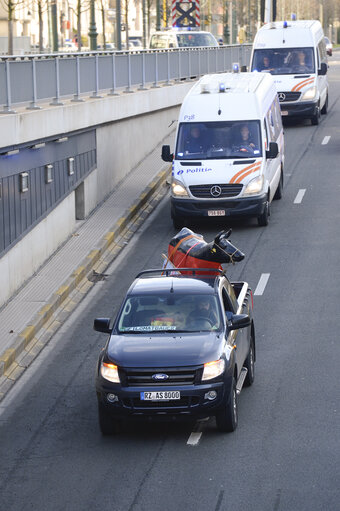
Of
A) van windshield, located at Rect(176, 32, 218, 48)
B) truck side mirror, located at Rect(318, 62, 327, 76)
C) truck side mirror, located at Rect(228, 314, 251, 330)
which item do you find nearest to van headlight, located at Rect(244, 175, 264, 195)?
truck side mirror, located at Rect(228, 314, 251, 330)

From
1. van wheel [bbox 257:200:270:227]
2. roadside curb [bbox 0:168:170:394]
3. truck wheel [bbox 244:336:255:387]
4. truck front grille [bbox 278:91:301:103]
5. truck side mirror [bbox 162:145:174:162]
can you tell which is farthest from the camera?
truck front grille [bbox 278:91:301:103]

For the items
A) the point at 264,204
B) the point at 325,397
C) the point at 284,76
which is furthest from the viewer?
the point at 284,76

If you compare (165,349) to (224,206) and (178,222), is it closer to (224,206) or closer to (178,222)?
(224,206)

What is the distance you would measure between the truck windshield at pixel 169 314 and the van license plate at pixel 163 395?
947mm

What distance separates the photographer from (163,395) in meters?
11.2

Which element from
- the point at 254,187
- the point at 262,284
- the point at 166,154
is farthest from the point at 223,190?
the point at 262,284

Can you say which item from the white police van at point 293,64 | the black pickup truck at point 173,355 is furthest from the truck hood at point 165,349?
the white police van at point 293,64

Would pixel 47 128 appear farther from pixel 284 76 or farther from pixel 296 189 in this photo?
pixel 284 76

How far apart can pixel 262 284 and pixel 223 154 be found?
5.23m

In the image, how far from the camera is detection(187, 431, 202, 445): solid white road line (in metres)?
11.6

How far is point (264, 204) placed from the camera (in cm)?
2297

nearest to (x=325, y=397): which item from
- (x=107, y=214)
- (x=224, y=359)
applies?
(x=224, y=359)

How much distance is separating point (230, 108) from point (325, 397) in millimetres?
11717

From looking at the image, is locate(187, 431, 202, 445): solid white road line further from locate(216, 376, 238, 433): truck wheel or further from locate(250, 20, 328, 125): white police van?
locate(250, 20, 328, 125): white police van
